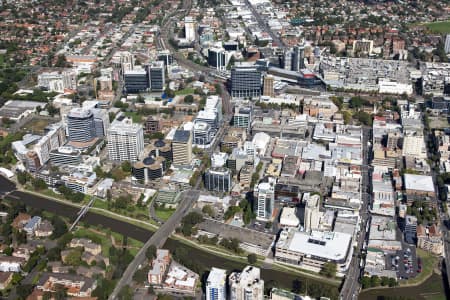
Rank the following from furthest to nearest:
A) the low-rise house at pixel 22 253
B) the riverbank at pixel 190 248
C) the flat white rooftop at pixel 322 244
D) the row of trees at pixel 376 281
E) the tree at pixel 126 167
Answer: the tree at pixel 126 167 < the low-rise house at pixel 22 253 < the flat white rooftop at pixel 322 244 < the riverbank at pixel 190 248 < the row of trees at pixel 376 281

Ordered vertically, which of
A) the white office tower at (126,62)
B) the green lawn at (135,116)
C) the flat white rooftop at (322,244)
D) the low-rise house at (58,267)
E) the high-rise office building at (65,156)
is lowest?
the low-rise house at (58,267)

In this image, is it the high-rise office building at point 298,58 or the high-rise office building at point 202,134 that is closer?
the high-rise office building at point 202,134

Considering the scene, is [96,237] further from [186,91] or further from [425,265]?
[186,91]

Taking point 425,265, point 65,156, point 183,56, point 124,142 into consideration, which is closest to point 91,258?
point 65,156

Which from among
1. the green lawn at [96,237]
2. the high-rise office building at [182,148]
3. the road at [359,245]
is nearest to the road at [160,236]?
the green lawn at [96,237]

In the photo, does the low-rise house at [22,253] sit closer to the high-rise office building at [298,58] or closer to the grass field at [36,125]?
the grass field at [36,125]

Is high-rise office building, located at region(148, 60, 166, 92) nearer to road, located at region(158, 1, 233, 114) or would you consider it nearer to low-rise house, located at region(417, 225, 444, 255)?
road, located at region(158, 1, 233, 114)
